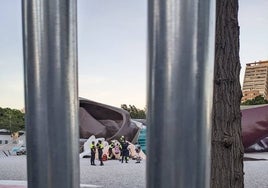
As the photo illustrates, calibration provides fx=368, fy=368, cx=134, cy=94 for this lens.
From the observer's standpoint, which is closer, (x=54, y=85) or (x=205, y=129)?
(x=205, y=129)

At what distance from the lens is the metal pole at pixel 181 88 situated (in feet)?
3.83

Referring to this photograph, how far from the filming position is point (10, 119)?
3144cm

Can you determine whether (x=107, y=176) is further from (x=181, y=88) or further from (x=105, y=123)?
(x=105, y=123)

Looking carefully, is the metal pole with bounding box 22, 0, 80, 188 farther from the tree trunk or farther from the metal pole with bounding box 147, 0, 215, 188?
the tree trunk

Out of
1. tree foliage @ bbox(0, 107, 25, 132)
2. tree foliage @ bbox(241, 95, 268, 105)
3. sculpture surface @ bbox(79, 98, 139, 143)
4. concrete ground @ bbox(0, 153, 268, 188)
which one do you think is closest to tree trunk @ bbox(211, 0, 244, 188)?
concrete ground @ bbox(0, 153, 268, 188)

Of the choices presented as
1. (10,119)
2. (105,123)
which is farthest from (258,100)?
(10,119)

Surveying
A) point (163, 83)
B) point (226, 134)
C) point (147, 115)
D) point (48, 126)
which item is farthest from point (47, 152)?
point (226, 134)

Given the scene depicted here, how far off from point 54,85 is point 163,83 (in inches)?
15.6

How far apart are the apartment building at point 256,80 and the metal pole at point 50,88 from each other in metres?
25.4

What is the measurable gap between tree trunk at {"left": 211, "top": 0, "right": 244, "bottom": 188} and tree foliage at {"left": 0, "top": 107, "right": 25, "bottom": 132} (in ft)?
95.1

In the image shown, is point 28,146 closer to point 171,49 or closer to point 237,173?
point 171,49

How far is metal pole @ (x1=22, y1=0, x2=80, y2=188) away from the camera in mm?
1298

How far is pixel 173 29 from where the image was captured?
1168mm

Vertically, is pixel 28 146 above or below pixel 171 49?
below
